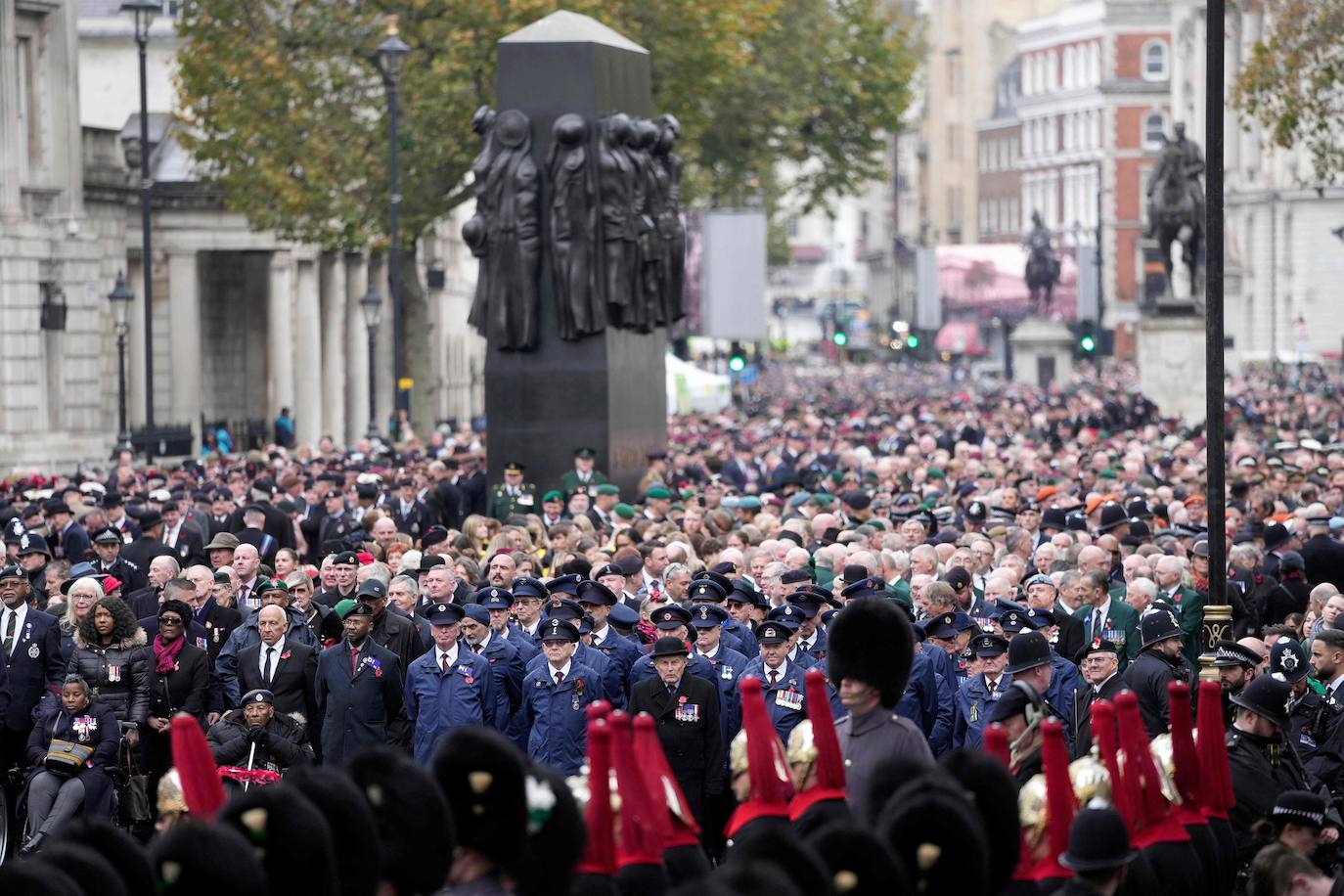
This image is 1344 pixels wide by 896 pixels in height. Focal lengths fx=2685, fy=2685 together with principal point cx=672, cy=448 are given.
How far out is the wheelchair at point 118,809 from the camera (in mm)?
15881

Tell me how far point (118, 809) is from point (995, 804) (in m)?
8.08

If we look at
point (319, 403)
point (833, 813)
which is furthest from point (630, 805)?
point (319, 403)

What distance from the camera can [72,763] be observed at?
15.4 metres

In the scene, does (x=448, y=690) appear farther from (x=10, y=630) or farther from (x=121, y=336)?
(x=121, y=336)

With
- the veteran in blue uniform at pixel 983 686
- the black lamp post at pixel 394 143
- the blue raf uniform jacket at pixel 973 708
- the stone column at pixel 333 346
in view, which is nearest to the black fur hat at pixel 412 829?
the blue raf uniform jacket at pixel 973 708

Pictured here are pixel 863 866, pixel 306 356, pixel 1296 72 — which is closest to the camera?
pixel 863 866

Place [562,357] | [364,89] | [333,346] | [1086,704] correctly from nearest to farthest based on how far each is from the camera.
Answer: [1086,704] < [562,357] < [364,89] < [333,346]

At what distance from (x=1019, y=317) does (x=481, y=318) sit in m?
83.3

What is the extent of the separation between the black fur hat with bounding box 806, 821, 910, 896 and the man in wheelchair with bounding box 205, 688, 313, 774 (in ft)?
24.0

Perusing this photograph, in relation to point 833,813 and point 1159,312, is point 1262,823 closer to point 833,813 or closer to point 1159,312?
point 833,813

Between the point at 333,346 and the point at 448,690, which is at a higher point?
the point at 333,346

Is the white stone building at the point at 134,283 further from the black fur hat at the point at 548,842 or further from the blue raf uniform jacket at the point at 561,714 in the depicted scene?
the black fur hat at the point at 548,842

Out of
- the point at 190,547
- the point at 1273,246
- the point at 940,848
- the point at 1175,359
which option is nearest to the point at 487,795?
the point at 940,848

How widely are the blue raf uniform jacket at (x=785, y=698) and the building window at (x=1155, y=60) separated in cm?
11668
